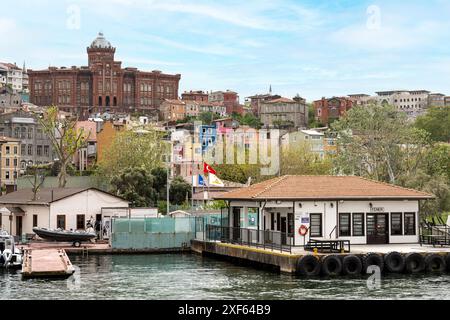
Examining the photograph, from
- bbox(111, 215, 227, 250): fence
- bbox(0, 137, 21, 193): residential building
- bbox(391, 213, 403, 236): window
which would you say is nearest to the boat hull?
bbox(111, 215, 227, 250): fence

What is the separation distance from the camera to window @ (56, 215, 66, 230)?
59.5 metres

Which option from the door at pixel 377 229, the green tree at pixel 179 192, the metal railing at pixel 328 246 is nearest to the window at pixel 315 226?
the door at pixel 377 229

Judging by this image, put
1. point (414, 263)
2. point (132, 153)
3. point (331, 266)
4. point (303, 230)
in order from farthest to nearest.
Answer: point (132, 153), point (303, 230), point (414, 263), point (331, 266)

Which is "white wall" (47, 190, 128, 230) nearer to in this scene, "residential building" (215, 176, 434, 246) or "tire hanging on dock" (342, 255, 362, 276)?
"residential building" (215, 176, 434, 246)

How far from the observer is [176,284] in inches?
1507

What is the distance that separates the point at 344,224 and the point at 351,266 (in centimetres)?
632

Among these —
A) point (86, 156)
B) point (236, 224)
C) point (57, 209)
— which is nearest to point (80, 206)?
point (57, 209)

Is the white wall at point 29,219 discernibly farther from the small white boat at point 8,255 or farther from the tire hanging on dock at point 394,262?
the tire hanging on dock at point 394,262

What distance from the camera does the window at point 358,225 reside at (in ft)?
154

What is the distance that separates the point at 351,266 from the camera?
133 feet

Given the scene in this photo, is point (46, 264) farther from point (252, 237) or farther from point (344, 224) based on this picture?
point (344, 224)
